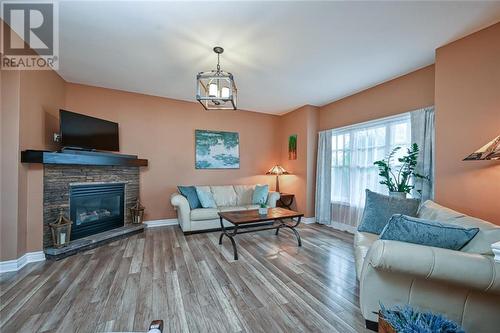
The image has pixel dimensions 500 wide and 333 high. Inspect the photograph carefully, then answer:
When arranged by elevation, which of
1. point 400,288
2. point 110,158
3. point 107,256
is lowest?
point 107,256

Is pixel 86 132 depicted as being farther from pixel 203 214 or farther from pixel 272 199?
pixel 272 199

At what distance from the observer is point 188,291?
6.49ft

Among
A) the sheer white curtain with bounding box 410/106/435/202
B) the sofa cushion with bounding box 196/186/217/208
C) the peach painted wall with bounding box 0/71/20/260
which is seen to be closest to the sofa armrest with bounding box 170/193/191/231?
the sofa cushion with bounding box 196/186/217/208

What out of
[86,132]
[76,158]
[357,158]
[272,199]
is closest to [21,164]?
[76,158]

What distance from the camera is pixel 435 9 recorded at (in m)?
1.88

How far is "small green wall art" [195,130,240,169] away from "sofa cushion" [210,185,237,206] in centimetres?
56

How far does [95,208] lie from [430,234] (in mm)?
4316

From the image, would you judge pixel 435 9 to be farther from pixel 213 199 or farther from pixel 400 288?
pixel 213 199

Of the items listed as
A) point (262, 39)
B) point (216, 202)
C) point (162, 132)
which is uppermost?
point (262, 39)

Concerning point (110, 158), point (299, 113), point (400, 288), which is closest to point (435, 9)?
point (400, 288)

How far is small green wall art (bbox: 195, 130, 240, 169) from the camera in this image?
15.3 feet

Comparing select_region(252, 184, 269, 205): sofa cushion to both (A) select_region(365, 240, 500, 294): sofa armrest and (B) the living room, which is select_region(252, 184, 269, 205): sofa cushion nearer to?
(B) the living room

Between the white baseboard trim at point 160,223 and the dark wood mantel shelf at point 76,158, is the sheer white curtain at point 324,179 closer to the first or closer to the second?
the white baseboard trim at point 160,223

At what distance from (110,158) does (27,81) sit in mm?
1305
